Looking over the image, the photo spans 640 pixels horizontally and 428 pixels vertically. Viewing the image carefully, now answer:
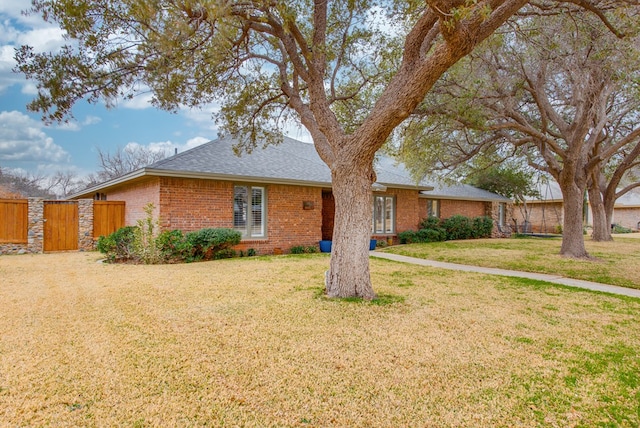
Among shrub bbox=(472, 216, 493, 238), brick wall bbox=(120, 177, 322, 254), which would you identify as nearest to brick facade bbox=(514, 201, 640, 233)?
shrub bbox=(472, 216, 493, 238)

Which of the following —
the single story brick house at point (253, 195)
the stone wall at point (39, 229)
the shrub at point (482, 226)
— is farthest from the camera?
the shrub at point (482, 226)

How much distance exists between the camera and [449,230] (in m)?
18.8

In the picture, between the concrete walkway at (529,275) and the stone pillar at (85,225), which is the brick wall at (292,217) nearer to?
the concrete walkway at (529,275)

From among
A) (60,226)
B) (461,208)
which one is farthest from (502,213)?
(60,226)

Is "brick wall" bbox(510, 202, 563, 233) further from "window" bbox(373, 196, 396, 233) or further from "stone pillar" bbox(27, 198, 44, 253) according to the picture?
"stone pillar" bbox(27, 198, 44, 253)

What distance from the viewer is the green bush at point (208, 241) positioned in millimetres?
10414

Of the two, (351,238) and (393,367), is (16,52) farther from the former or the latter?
(393,367)

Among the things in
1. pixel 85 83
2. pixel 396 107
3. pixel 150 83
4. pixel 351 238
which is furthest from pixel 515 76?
pixel 85 83

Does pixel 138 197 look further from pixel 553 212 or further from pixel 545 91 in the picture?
pixel 553 212

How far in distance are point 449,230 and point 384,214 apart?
4.70 m

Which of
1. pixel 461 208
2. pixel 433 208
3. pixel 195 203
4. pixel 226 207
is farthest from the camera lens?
pixel 461 208

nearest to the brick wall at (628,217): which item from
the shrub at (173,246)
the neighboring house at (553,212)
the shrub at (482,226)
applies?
the neighboring house at (553,212)

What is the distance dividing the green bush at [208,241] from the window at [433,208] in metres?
11.7

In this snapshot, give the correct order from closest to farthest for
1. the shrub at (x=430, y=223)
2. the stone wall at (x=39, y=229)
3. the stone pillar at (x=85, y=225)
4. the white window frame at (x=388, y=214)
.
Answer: the stone wall at (x=39, y=229)
the stone pillar at (x=85, y=225)
the white window frame at (x=388, y=214)
the shrub at (x=430, y=223)
